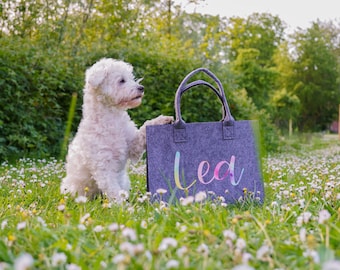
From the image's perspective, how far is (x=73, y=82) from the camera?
8281 mm

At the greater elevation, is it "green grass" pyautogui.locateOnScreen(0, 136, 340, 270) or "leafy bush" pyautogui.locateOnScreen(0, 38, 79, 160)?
"leafy bush" pyautogui.locateOnScreen(0, 38, 79, 160)

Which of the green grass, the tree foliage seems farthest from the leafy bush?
the green grass

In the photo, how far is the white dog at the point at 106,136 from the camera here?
362 centimetres

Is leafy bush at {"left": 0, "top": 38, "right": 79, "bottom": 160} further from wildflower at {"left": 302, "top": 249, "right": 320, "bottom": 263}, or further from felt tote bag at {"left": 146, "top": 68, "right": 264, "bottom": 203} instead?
wildflower at {"left": 302, "top": 249, "right": 320, "bottom": 263}

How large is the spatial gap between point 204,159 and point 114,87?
98 centimetres

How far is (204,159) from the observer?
3305mm

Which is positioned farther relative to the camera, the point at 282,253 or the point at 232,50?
the point at 232,50

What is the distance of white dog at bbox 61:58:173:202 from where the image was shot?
362 cm

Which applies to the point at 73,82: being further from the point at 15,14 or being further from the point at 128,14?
the point at 128,14

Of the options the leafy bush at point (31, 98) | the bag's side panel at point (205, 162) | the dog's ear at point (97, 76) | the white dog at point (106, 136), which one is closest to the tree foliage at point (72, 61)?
the leafy bush at point (31, 98)

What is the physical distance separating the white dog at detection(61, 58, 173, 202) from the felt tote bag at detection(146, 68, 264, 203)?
12.6 inches

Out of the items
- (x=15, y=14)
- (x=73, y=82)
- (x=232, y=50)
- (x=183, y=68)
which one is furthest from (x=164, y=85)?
(x=232, y=50)

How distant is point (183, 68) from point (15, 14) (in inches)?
136

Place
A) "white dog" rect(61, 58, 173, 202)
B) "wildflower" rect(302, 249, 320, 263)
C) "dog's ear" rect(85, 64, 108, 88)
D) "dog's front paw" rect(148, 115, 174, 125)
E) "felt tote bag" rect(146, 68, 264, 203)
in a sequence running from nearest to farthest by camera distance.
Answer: "wildflower" rect(302, 249, 320, 263)
"felt tote bag" rect(146, 68, 264, 203)
"dog's front paw" rect(148, 115, 174, 125)
"white dog" rect(61, 58, 173, 202)
"dog's ear" rect(85, 64, 108, 88)
